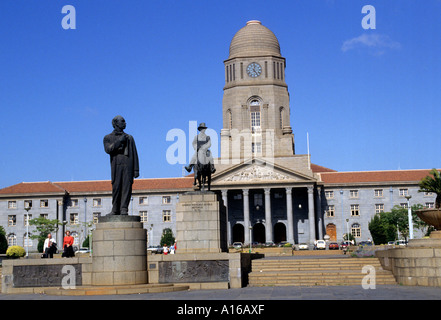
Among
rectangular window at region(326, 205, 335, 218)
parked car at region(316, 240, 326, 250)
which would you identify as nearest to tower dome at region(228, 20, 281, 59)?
rectangular window at region(326, 205, 335, 218)

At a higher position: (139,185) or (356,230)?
(139,185)

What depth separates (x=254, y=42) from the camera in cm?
9194

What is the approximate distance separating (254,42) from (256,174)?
2078 cm

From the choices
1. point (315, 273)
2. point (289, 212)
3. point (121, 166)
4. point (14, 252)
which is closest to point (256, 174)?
point (289, 212)

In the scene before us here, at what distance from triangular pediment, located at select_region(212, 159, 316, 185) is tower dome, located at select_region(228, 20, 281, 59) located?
17.5 metres

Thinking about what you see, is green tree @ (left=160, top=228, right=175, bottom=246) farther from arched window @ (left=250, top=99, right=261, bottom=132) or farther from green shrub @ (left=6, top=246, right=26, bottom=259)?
green shrub @ (left=6, top=246, right=26, bottom=259)

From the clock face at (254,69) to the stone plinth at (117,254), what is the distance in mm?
74263

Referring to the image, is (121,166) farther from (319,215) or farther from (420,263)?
(319,215)

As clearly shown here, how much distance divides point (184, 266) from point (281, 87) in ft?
236

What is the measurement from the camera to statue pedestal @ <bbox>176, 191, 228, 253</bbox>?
1056 inches
